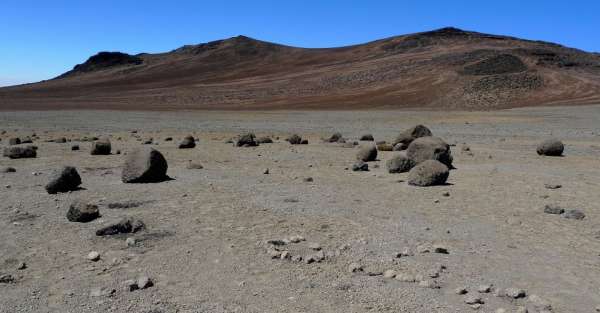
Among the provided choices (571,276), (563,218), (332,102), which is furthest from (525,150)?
(332,102)

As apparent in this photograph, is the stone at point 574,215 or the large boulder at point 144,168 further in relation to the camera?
the large boulder at point 144,168

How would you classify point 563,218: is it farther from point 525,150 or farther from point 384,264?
point 525,150

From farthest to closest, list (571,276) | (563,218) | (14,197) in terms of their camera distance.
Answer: (14,197)
(563,218)
(571,276)

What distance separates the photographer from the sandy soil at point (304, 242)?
5.26 metres

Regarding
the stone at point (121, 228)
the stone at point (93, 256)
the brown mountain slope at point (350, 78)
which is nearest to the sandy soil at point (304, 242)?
the stone at point (93, 256)

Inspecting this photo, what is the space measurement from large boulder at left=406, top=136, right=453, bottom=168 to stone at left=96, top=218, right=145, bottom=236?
6890mm

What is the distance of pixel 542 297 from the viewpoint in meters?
5.21

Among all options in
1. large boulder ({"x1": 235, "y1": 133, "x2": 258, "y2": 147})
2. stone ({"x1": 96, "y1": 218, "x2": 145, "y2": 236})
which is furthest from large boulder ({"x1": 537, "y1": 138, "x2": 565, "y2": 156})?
stone ({"x1": 96, "y1": 218, "x2": 145, "y2": 236})

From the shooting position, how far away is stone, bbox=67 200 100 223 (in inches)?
312

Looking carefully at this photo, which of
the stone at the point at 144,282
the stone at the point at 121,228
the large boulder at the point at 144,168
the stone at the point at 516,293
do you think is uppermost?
the large boulder at the point at 144,168

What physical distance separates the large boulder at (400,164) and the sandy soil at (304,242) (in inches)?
18.8

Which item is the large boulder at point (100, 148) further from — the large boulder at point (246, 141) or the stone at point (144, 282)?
the stone at point (144, 282)

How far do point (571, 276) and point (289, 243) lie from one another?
2.96 metres

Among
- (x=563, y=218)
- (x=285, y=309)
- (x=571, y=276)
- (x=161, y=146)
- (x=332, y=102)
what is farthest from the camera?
(x=332, y=102)
